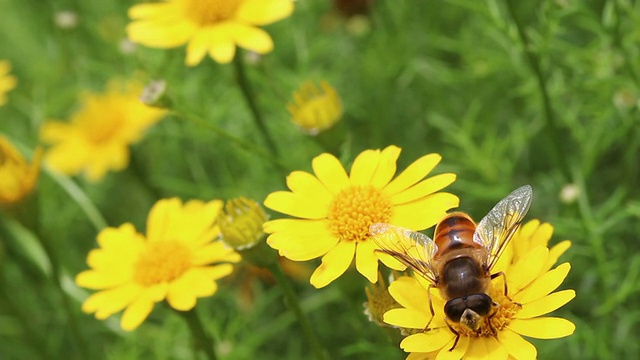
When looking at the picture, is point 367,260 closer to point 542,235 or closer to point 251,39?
point 542,235

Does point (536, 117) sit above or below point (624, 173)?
above

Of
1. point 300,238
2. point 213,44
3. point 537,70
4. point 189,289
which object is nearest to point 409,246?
point 300,238

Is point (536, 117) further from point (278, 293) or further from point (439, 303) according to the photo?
point (439, 303)

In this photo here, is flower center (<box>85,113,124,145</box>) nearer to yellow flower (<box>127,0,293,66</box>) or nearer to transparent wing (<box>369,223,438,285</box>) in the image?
yellow flower (<box>127,0,293,66</box>)

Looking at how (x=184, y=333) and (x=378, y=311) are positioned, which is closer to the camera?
(x=378, y=311)

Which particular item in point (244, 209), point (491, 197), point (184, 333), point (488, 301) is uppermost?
point (491, 197)

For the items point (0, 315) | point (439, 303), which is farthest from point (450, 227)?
point (0, 315)
